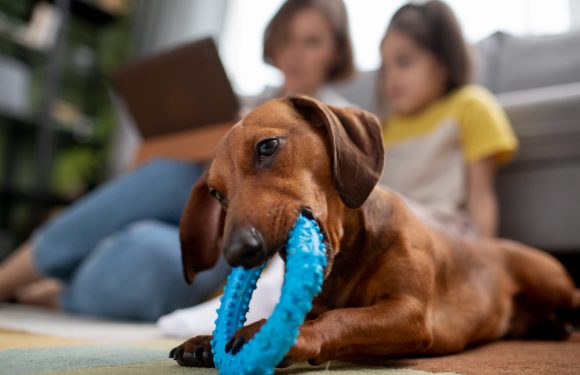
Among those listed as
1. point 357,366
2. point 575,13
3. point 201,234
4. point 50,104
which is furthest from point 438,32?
point 50,104

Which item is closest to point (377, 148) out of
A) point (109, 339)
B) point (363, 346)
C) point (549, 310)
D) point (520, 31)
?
point (363, 346)

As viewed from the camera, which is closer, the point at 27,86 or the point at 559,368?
the point at 559,368

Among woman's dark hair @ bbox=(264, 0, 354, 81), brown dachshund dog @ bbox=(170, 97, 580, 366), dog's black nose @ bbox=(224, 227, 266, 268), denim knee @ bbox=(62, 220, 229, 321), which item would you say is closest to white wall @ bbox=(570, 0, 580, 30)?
woman's dark hair @ bbox=(264, 0, 354, 81)

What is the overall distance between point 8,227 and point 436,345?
4094mm

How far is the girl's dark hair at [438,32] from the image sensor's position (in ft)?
7.41

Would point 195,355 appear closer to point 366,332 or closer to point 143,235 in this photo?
point 366,332

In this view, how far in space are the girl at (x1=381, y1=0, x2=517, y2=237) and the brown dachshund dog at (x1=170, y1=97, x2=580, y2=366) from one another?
0.72 metres

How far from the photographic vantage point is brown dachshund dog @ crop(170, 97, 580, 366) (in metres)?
0.91

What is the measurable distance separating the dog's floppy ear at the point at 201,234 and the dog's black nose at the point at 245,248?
479mm

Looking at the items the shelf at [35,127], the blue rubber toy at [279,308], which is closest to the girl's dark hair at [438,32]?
the blue rubber toy at [279,308]

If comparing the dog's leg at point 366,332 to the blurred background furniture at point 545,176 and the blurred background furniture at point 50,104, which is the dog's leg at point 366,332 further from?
the blurred background furniture at point 50,104

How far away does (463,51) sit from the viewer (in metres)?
2.29

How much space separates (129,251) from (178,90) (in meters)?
0.75

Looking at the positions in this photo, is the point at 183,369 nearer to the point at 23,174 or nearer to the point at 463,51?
the point at 463,51
